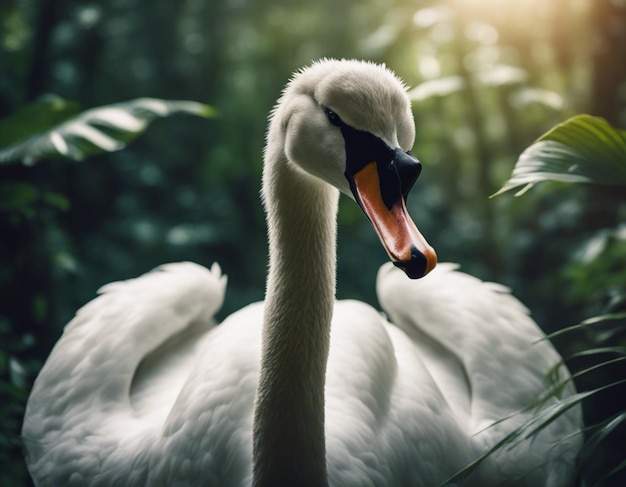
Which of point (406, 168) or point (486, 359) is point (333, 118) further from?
point (486, 359)

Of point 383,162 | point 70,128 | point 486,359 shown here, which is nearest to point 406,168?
point 383,162

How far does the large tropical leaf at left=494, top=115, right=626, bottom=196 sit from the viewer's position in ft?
5.26

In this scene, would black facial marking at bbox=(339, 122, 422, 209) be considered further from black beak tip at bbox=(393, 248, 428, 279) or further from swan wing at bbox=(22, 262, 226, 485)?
swan wing at bbox=(22, 262, 226, 485)

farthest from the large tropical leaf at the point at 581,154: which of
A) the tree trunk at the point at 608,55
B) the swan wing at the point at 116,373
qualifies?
the tree trunk at the point at 608,55

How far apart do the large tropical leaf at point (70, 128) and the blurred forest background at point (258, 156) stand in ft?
0.67

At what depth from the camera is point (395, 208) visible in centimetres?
151

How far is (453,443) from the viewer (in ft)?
6.93

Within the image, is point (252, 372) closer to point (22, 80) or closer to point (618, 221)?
point (618, 221)

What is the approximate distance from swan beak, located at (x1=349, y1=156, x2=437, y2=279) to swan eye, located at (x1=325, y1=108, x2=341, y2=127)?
0.42 feet

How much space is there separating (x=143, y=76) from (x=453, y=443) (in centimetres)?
544

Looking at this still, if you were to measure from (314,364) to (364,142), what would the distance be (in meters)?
0.52

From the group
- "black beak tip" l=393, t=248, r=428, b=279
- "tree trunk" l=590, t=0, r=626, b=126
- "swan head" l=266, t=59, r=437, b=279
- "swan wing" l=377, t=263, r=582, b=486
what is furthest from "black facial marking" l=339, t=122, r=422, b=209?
"tree trunk" l=590, t=0, r=626, b=126

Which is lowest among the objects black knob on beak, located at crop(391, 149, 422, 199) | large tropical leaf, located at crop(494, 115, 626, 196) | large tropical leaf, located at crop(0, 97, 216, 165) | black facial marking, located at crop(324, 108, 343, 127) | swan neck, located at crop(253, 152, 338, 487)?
swan neck, located at crop(253, 152, 338, 487)

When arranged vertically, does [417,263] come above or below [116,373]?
above
